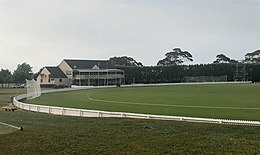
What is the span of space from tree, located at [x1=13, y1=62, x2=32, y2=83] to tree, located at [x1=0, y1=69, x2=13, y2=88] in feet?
6.72

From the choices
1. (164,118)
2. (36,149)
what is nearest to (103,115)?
(164,118)

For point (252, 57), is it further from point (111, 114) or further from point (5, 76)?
point (111, 114)

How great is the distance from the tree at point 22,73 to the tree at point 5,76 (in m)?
2.05

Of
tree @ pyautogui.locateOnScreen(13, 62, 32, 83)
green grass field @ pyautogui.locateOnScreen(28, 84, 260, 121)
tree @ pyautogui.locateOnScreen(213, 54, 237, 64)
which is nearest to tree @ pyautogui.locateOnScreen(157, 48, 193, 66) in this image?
tree @ pyautogui.locateOnScreen(213, 54, 237, 64)

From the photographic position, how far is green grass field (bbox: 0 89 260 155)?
8.91 metres

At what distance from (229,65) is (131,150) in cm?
9710

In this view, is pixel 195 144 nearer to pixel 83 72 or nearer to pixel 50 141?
pixel 50 141

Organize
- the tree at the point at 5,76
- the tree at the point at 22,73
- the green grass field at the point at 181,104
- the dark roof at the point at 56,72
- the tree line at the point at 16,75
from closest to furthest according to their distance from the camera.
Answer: the green grass field at the point at 181,104, the dark roof at the point at 56,72, the tree at the point at 5,76, the tree line at the point at 16,75, the tree at the point at 22,73

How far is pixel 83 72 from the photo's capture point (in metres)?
97.6

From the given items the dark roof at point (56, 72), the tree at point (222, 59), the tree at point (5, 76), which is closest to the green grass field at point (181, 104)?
the dark roof at point (56, 72)

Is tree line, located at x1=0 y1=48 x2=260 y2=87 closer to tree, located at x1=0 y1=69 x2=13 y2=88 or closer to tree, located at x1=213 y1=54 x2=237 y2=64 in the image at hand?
tree, located at x1=0 y1=69 x2=13 y2=88

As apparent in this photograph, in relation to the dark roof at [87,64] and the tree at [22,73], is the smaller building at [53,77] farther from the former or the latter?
the tree at [22,73]

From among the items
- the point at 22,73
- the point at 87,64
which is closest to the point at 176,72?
the point at 87,64

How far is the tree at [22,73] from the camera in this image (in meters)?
106
